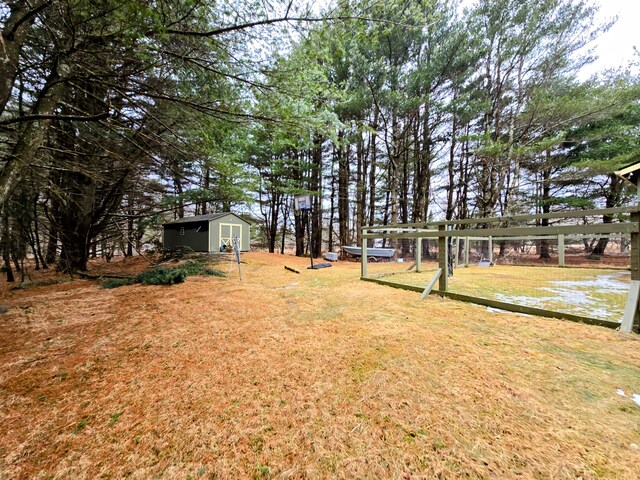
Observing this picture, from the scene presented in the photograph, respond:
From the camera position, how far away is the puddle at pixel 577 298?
269 centimetres

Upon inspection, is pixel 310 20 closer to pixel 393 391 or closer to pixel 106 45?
pixel 106 45

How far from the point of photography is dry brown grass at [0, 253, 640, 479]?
95 cm

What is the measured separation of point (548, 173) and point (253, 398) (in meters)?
17.0

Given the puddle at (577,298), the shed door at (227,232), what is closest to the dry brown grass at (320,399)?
the puddle at (577,298)

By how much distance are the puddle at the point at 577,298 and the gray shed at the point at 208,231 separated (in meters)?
11.4

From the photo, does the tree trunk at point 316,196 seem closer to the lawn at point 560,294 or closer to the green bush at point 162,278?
the green bush at point 162,278

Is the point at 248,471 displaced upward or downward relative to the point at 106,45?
downward

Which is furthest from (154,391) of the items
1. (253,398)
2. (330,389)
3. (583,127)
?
(583,127)

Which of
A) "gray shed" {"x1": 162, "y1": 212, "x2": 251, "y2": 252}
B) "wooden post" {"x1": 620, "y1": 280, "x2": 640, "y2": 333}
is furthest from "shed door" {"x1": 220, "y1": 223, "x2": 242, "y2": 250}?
"wooden post" {"x1": 620, "y1": 280, "x2": 640, "y2": 333}

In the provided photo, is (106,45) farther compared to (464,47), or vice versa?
(464,47)

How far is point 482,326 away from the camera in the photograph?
7.73 ft

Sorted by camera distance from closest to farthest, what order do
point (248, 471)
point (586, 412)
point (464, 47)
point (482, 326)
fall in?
point (248, 471)
point (586, 412)
point (482, 326)
point (464, 47)

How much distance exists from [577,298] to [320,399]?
4.12 metres

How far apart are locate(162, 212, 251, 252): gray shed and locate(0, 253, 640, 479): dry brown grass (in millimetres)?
9300
